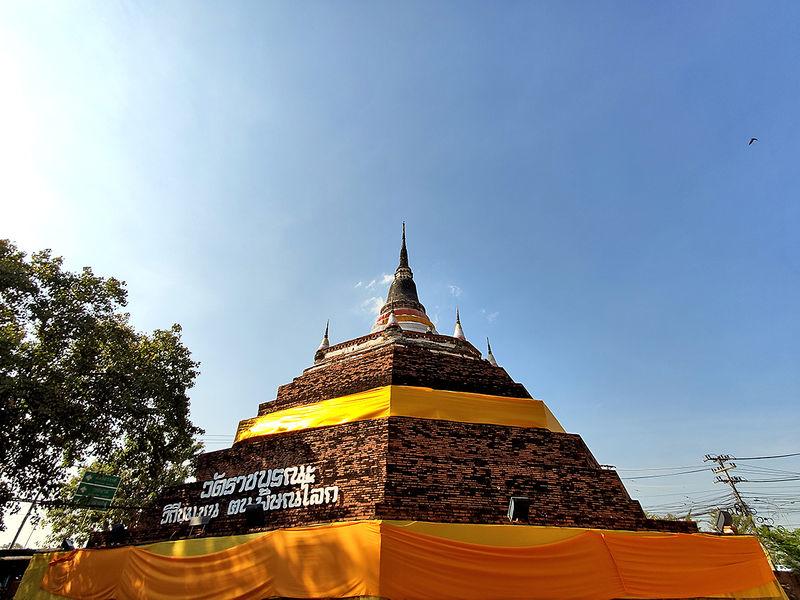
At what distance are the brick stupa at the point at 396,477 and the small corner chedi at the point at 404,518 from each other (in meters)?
0.04

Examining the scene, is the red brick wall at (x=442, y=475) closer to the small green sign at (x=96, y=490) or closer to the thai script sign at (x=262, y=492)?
the thai script sign at (x=262, y=492)

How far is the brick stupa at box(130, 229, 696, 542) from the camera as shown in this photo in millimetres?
10805

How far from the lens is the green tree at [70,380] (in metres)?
14.7

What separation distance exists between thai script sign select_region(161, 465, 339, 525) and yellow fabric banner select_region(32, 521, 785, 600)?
199 cm

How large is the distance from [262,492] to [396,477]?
3.98 meters

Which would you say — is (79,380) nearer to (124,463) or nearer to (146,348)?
(146,348)

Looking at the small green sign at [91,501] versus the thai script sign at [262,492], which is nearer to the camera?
the thai script sign at [262,492]

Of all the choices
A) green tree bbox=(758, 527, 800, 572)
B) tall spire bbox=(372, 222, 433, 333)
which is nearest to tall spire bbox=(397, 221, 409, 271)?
tall spire bbox=(372, 222, 433, 333)

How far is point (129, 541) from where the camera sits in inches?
538

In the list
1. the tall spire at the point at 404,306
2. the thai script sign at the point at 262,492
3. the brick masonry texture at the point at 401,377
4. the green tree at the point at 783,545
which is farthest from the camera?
the green tree at the point at 783,545

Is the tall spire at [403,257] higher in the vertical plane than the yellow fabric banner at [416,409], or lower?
higher

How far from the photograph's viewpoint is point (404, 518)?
10.0 m

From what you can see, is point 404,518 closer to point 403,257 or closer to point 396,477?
point 396,477

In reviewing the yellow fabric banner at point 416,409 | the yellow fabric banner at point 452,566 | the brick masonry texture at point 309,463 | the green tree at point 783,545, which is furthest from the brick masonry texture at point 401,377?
the green tree at point 783,545
